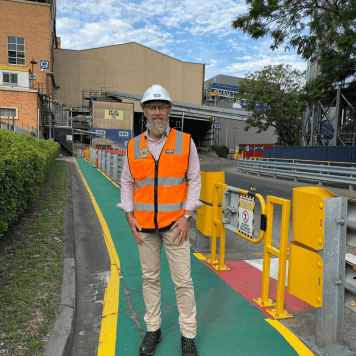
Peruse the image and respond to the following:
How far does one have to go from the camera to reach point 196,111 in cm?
5831

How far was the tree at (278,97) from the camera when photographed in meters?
34.9

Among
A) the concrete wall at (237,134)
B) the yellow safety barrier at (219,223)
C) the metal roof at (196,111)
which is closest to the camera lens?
the yellow safety barrier at (219,223)

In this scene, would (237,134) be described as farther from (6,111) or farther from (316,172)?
(316,172)

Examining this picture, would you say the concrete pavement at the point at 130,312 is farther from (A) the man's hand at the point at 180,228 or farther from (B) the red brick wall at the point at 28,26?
(B) the red brick wall at the point at 28,26

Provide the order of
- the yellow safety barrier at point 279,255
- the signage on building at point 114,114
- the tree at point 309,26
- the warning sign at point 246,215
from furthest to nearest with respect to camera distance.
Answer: the signage on building at point 114,114 → the tree at point 309,26 → the warning sign at point 246,215 → the yellow safety barrier at point 279,255

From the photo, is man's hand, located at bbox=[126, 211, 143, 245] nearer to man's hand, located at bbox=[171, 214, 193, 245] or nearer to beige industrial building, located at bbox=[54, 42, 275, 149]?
man's hand, located at bbox=[171, 214, 193, 245]

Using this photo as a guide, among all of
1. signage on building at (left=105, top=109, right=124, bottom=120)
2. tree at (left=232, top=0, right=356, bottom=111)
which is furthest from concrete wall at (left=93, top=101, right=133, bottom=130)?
tree at (left=232, top=0, right=356, bottom=111)

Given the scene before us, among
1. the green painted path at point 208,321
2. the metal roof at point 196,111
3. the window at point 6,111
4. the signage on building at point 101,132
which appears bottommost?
the green painted path at point 208,321

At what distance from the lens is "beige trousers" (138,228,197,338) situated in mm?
2834

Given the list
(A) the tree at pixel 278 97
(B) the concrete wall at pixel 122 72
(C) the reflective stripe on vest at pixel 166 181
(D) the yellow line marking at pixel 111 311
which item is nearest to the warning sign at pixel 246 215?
(C) the reflective stripe on vest at pixel 166 181

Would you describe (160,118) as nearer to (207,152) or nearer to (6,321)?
(6,321)

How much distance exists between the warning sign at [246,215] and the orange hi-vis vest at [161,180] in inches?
53.1

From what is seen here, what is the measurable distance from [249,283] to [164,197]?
220 cm

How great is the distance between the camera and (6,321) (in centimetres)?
312
